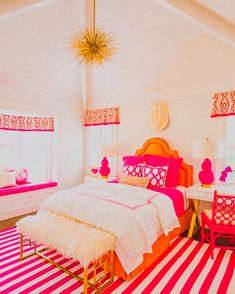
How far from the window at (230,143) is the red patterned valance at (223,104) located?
18cm

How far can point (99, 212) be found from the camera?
255 cm

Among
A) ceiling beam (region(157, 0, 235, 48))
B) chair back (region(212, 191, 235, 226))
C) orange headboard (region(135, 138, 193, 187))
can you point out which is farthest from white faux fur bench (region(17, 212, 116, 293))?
ceiling beam (region(157, 0, 235, 48))

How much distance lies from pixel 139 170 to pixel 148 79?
1806 millimetres

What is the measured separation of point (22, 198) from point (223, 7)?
4.19 metres

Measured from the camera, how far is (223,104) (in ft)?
11.8

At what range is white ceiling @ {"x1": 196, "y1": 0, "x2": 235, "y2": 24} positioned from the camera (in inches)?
88.2

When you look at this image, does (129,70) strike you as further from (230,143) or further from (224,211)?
(224,211)

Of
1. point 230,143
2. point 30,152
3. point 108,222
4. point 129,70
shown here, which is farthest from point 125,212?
point 30,152

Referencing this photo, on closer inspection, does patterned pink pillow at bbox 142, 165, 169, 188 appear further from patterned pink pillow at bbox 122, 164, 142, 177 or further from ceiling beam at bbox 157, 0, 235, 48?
ceiling beam at bbox 157, 0, 235, 48

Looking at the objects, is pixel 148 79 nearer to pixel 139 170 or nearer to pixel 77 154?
pixel 139 170

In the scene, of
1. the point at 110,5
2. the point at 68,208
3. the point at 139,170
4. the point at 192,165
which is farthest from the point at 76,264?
the point at 110,5

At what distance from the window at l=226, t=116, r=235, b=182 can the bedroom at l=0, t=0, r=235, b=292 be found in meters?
0.17

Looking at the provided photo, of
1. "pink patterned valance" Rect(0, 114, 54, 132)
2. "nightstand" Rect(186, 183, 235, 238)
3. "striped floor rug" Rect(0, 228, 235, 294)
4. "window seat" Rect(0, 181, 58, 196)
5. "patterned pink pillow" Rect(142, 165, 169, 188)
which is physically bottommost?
"striped floor rug" Rect(0, 228, 235, 294)

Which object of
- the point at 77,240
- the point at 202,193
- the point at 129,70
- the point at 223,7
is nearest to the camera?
the point at 77,240
